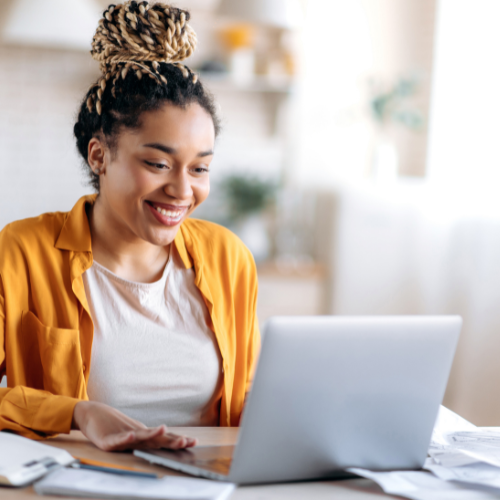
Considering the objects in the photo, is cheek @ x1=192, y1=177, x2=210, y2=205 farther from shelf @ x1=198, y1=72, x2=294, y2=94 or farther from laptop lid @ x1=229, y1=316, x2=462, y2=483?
shelf @ x1=198, y1=72, x2=294, y2=94

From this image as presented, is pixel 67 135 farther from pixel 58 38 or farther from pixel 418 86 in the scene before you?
pixel 418 86

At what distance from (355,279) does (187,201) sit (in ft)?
7.73

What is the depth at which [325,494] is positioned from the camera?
34.6 inches

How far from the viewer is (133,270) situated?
146cm

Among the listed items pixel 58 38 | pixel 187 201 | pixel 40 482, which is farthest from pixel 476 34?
pixel 40 482

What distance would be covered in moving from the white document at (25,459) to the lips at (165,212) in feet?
1.82

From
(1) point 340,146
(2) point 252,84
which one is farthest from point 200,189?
(1) point 340,146

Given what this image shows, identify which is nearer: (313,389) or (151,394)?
(313,389)

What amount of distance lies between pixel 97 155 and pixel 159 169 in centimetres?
20

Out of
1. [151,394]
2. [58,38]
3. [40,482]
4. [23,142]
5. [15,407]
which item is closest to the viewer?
[40,482]

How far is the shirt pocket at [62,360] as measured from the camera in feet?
4.17

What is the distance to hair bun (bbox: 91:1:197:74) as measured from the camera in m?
1.37

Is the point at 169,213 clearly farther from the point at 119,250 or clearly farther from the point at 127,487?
the point at 127,487

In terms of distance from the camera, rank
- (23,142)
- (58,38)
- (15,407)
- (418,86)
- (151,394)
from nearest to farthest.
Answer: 1. (15,407)
2. (151,394)
3. (58,38)
4. (23,142)
5. (418,86)
